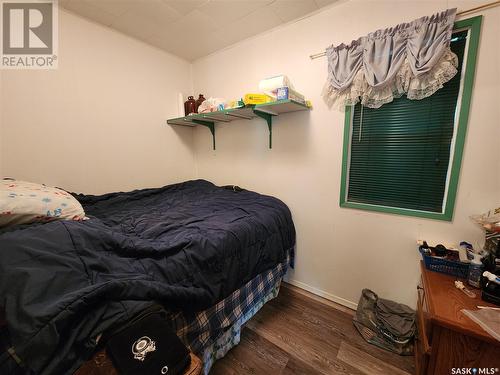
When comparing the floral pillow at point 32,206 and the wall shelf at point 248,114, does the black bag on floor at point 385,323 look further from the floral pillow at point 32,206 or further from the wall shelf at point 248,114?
the floral pillow at point 32,206

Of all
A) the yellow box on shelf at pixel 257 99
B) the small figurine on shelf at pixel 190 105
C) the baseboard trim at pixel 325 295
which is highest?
the small figurine on shelf at pixel 190 105

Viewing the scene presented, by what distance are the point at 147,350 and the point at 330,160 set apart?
163 cm

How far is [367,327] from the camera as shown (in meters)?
1.52

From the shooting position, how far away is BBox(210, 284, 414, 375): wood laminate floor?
1.27 metres

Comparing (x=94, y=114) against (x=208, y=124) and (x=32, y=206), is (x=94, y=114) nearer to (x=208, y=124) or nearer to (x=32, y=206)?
(x=208, y=124)

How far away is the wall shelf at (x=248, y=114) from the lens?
1.68 m

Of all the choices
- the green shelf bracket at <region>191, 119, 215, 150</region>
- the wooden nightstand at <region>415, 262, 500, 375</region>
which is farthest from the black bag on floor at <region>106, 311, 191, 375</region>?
the green shelf bracket at <region>191, 119, 215, 150</region>

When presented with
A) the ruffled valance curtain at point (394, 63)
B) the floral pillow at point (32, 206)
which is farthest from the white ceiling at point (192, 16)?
the floral pillow at point (32, 206)

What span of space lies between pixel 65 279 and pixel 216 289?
0.62 metres

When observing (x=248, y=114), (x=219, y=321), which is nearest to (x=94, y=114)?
(x=248, y=114)

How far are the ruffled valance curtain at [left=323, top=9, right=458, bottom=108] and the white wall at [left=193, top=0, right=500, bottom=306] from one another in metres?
0.12

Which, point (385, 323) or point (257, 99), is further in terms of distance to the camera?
point (257, 99)

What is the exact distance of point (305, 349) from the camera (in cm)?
140

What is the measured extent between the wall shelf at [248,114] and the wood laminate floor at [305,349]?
1496 millimetres
